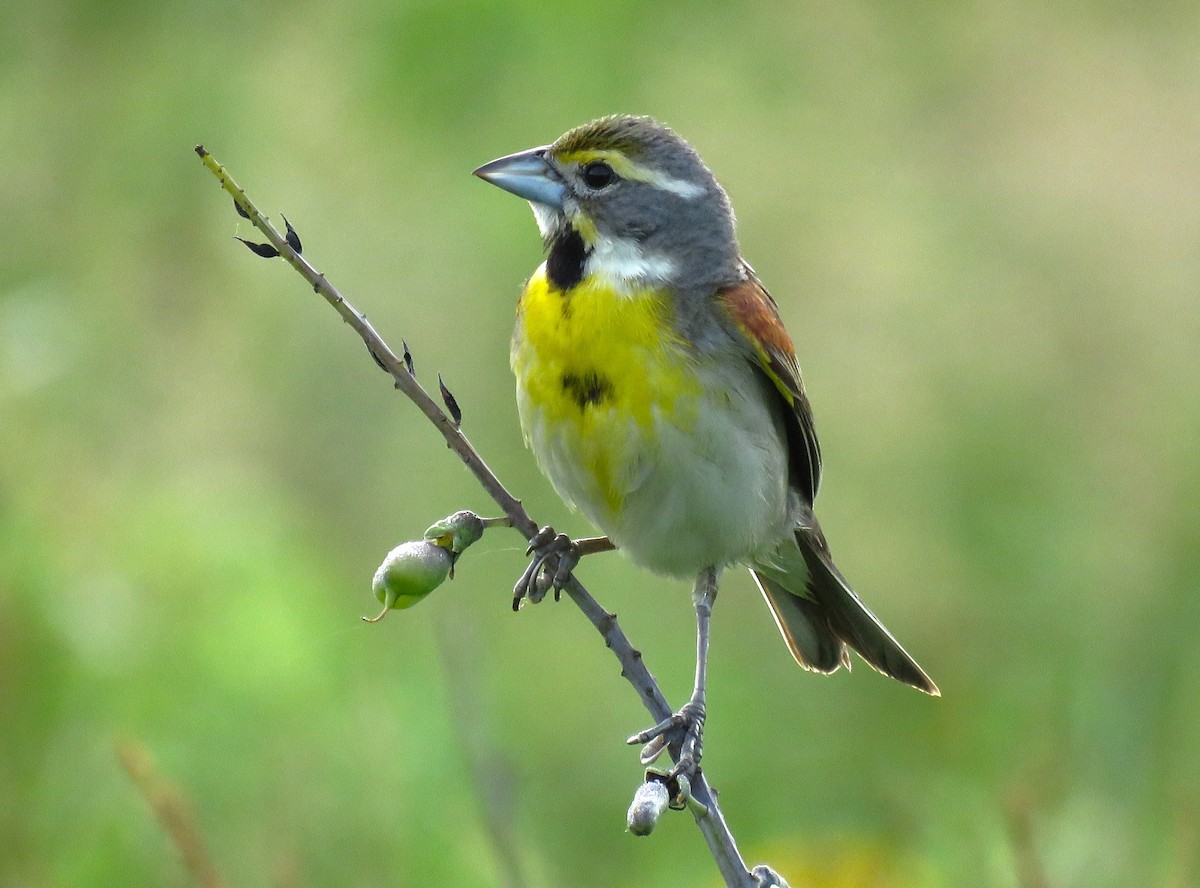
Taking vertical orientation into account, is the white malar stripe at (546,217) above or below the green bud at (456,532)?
above

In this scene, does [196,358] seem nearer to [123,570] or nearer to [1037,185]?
[123,570]

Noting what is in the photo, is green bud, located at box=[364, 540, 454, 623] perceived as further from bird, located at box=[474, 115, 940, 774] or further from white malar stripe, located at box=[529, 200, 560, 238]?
white malar stripe, located at box=[529, 200, 560, 238]

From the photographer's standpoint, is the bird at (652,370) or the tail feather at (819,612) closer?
the bird at (652,370)

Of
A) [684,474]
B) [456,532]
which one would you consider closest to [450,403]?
[456,532]

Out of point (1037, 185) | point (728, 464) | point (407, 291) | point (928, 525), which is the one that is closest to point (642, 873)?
point (728, 464)

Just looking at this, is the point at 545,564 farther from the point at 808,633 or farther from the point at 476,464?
the point at 808,633

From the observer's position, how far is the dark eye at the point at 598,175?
4.55 metres

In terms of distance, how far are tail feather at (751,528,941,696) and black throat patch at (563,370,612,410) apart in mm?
1123

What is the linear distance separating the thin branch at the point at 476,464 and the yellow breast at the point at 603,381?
1.09 meters

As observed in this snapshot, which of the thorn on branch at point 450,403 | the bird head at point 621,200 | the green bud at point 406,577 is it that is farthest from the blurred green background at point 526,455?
the bird head at point 621,200

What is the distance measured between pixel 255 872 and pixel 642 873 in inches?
51.7

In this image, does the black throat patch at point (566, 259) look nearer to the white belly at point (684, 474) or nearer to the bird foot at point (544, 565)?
the white belly at point (684, 474)

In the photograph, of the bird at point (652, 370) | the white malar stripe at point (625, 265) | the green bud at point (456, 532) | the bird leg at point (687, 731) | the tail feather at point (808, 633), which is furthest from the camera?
the tail feather at point (808, 633)

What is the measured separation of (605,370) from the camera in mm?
4250
